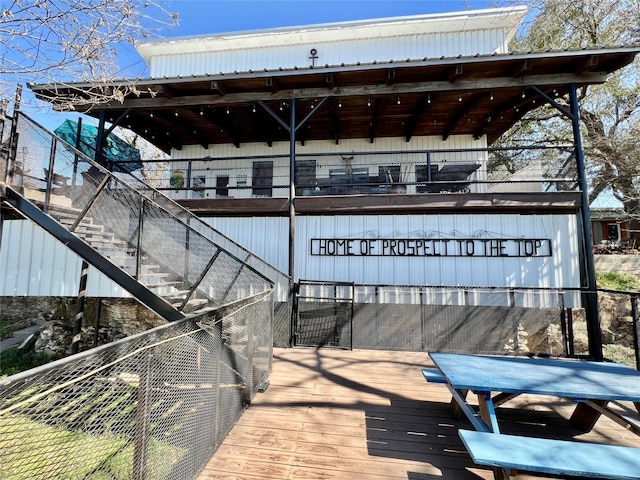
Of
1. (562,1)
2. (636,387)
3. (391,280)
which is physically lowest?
(636,387)

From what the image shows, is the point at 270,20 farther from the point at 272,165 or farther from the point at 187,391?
the point at 187,391

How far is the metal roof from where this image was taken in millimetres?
7156

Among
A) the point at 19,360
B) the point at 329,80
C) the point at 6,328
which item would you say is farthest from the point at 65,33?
the point at 6,328

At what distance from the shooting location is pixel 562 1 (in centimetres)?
1252

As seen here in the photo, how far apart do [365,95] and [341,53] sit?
4.20 meters

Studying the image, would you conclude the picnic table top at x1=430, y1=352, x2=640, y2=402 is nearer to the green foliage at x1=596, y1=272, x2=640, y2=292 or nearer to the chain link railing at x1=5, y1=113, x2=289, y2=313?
the chain link railing at x1=5, y1=113, x2=289, y2=313

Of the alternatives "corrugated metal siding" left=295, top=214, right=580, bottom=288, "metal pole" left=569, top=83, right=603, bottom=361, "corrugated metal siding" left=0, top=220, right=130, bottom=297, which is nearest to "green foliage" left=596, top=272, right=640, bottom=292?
"metal pole" left=569, top=83, right=603, bottom=361

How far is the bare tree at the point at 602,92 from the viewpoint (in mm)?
12070

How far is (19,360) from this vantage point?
9547 mm

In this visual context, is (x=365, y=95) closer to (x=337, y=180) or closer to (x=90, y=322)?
(x=337, y=180)

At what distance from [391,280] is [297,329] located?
2.76 metres

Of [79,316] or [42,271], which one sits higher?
[42,271]

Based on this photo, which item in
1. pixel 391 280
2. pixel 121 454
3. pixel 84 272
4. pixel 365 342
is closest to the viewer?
pixel 121 454

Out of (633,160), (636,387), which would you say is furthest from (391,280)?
(633,160)
